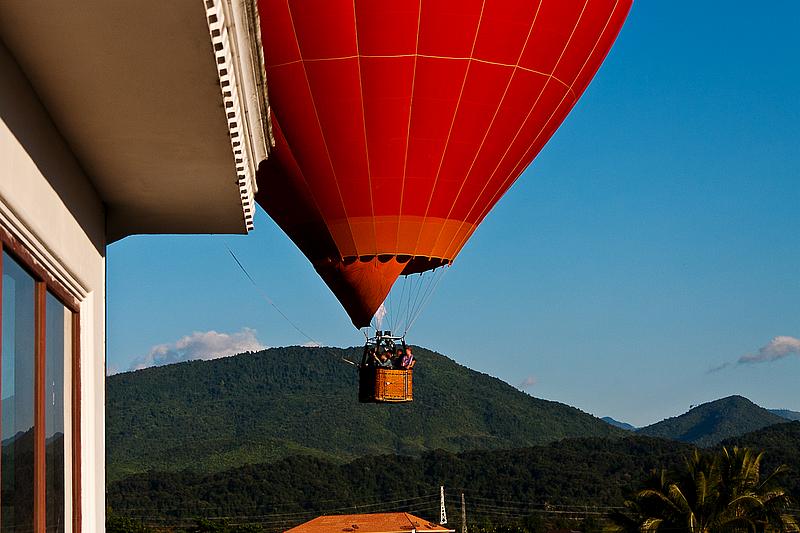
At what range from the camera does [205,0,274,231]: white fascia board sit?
171 inches

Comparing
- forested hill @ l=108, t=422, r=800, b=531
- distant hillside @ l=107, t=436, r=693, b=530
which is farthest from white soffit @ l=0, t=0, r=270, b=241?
distant hillside @ l=107, t=436, r=693, b=530

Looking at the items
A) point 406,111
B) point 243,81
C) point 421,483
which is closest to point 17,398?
point 243,81

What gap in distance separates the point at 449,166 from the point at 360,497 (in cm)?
11121

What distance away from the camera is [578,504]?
385 feet

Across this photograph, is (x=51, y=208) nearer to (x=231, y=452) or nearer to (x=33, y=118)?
(x=33, y=118)

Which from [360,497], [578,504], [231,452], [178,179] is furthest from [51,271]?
[231,452]

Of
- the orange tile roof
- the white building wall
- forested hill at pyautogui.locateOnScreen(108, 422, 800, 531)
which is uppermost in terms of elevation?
forested hill at pyautogui.locateOnScreen(108, 422, 800, 531)

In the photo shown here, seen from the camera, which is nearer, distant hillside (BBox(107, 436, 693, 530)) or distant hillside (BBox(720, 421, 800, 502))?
distant hillside (BBox(720, 421, 800, 502))

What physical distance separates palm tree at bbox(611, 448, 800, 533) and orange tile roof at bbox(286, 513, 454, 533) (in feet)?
102

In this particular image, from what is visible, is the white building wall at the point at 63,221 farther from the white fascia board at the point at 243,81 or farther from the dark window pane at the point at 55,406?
the white fascia board at the point at 243,81

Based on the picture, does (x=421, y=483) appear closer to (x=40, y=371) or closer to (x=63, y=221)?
(x=63, y=221)

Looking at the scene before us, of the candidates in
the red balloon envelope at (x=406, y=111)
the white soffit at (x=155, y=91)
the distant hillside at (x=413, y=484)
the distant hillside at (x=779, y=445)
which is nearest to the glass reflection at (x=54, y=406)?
the white soffit at (x=155, y=91)

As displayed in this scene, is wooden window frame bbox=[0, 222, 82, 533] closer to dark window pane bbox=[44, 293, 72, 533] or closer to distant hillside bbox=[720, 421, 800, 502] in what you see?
dark window pane bbox=[44, 293, 72, 533]

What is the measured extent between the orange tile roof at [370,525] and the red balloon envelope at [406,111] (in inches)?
1864
